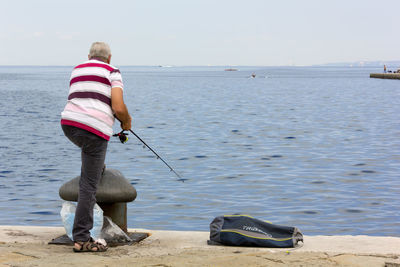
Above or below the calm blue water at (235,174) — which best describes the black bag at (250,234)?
above

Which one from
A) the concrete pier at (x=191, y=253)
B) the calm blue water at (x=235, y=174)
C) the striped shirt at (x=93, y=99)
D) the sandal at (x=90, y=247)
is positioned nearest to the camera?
the concrete pier at (x=191, y=253)

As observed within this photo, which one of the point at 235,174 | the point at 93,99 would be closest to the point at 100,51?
the point at 93,99

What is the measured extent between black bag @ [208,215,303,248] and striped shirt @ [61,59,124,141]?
55.5 inches

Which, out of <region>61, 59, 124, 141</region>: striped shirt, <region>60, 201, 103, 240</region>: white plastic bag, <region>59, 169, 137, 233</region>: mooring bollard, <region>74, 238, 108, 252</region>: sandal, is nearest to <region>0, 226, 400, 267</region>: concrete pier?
<region>74, 238, 108, 252</region>: sandal

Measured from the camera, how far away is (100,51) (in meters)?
5.98

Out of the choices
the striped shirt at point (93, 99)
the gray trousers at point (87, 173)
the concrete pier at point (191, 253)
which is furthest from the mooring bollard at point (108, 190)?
the striped shirt at point (93, 99)

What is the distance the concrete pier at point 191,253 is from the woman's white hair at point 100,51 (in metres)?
1.74

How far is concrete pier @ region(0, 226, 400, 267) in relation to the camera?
526cm

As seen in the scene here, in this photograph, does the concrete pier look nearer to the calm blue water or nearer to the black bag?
the black bag

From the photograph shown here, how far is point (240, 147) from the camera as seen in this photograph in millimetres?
20906

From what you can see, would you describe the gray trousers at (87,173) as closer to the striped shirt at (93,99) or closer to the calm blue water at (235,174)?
the striped shirt at (93,99)

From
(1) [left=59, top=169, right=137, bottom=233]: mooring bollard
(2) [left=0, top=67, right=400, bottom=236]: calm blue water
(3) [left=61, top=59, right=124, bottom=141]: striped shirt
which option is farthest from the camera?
(2) [left=0, top=67, right=400, bottom=236]: calm blue water

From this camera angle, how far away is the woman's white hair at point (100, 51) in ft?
19.6

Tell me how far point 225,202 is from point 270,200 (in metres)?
0.82
